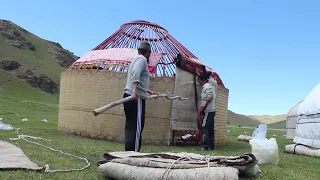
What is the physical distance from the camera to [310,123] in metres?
7.76

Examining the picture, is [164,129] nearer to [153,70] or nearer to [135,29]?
[153,70]

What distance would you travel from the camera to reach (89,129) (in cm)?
684

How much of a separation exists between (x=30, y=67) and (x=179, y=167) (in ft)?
170

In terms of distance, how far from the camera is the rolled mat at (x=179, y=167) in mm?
2291

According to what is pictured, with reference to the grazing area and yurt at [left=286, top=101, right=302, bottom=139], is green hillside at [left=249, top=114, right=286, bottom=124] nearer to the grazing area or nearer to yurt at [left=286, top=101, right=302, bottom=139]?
the grazing area

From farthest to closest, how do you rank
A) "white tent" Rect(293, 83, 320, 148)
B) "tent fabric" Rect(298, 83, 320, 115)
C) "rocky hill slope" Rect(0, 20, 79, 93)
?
1. "rocky hill slope" Rect(0, 20, 79, 93)
2. "tent fabric" Rect(298, 83, 320, 115)
3. "white tent" Rect(293, 83, 320, 148)

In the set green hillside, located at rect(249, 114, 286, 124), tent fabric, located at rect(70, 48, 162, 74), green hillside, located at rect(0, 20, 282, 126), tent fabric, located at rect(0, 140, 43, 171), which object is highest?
green hillside, located at rect(0, 20, 282, 126)

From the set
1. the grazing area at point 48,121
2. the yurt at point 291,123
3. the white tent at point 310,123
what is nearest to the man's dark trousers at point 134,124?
the grazing area at point 48,121

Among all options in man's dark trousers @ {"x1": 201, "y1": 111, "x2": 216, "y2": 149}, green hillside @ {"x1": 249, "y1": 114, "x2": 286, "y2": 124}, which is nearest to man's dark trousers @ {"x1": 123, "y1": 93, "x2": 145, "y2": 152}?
man's dark trousers @ {"x1": 201, "y1": 111, "x2": 216, "y2": 149}

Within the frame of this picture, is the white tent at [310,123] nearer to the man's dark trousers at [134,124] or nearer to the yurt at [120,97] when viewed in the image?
the yurt at [120,97]

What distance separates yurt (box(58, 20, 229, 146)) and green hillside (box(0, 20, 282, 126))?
26837 mm

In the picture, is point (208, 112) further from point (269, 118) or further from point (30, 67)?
point (30, 67)

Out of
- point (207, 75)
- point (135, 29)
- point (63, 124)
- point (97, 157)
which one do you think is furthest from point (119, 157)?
point (135, 29)

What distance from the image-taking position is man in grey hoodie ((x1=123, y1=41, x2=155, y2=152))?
3854mm
